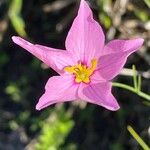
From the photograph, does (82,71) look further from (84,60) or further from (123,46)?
(123,46)

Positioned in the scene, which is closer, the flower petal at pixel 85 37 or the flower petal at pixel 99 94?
the flower petal at pixel 99 94

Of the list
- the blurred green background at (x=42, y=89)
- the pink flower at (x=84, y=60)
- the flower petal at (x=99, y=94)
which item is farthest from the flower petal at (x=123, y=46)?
the blurred green background at (x=42, y=89)

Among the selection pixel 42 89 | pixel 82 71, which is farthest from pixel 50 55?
pixel 42 89

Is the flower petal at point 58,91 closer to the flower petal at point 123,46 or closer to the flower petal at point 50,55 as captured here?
the flower petal at point 50,55

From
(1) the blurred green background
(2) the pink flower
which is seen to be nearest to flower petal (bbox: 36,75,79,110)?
(2) the pink flower

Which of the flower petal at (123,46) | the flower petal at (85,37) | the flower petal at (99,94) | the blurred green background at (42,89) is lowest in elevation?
the blurred green background at (42,89)

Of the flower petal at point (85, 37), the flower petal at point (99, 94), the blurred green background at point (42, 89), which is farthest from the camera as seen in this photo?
the blurred green background at point (42, 89)
